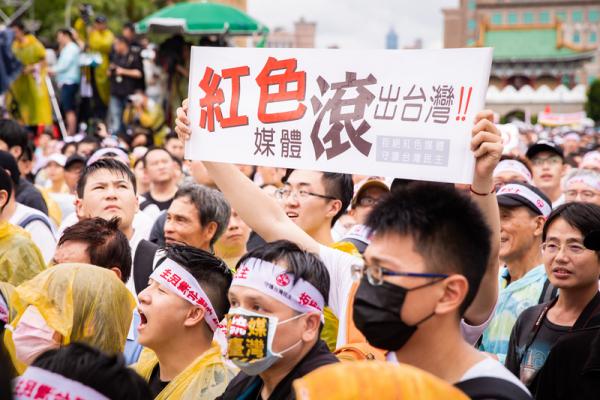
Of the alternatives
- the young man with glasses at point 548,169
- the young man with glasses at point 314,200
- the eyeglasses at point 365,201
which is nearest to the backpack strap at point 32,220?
the young man with glasses at point 314,200

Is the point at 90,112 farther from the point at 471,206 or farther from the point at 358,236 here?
the point at 471,206

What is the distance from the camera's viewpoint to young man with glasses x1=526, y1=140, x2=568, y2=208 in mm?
8578

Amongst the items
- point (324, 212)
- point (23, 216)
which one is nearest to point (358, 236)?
point (324, 212)

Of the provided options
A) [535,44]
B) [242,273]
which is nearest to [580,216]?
[242,273]

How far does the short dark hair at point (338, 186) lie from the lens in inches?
201

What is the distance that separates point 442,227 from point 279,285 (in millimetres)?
805

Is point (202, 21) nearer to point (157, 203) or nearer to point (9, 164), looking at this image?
point (157, 203)

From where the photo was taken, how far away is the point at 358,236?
4.72 meters

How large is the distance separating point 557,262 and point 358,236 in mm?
1003

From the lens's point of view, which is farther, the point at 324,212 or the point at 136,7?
the point at 136,7

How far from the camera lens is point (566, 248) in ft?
14.9

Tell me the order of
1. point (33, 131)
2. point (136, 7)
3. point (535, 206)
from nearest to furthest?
point (535, 206)
point (33, 131)
point (136, 7)

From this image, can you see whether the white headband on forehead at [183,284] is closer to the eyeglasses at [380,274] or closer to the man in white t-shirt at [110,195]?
the eyeglasses at [380,274]

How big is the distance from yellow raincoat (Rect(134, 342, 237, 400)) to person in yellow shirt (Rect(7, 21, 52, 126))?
11.7m
